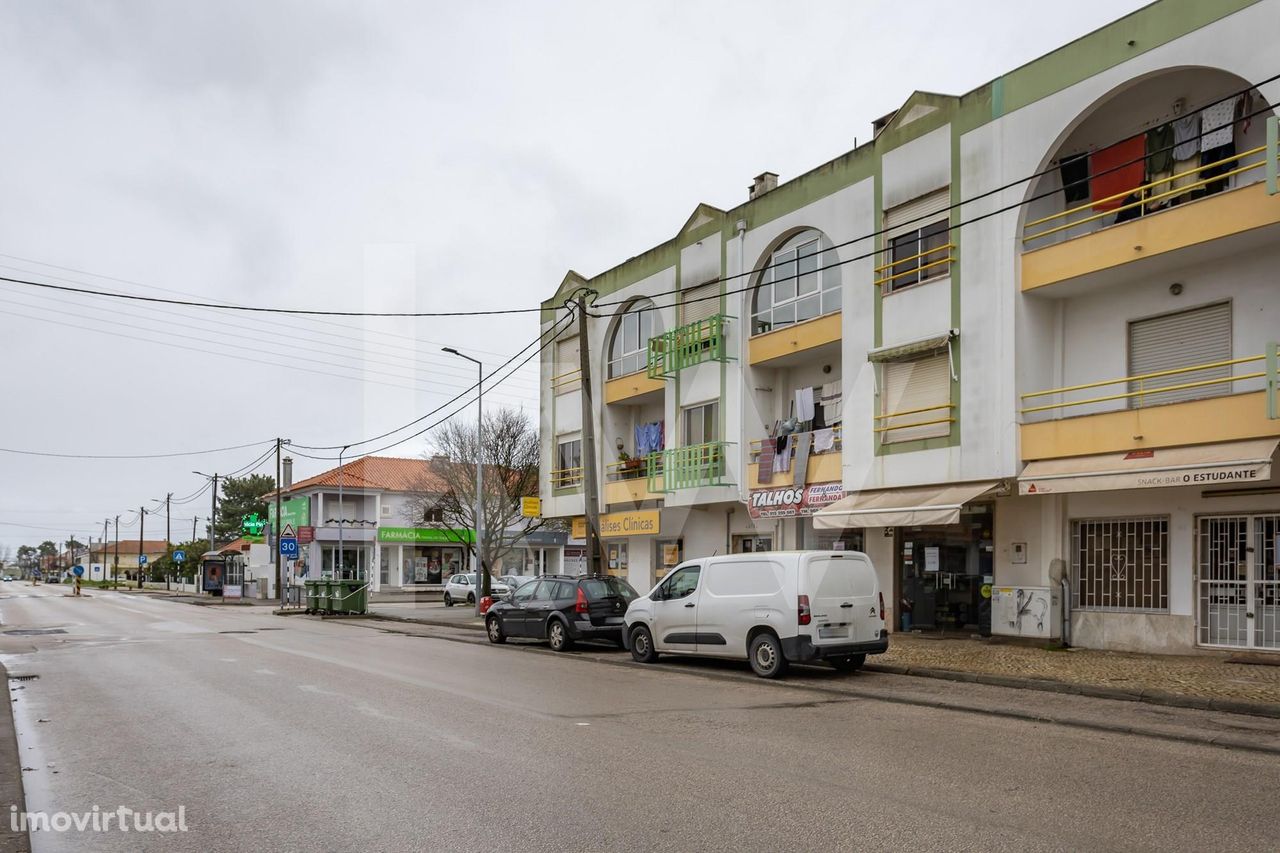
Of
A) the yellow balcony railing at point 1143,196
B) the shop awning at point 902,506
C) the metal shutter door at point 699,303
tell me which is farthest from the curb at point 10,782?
the metal shutter door at point 699,303

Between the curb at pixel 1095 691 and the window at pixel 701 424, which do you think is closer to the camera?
the curb at pixel 1095 691

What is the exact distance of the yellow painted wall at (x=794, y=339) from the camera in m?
21.9

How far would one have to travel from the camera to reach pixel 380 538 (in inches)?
2379

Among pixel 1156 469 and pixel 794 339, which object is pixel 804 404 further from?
pixel 1156 469

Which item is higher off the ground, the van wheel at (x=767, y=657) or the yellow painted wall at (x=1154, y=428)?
the yellow painted wall at (x=1154, y=428)

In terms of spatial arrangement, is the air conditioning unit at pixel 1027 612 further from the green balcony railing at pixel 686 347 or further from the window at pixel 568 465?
the window at pixel 568 465

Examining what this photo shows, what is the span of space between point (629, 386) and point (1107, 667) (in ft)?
57.0

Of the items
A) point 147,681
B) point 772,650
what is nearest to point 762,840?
point 772,650

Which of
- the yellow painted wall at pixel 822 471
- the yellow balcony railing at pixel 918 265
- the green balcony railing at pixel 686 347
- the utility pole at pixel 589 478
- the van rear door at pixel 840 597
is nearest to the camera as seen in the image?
the van rear door at pixel 840 597

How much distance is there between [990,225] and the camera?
59.3 ft

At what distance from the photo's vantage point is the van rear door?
1366 centimetres

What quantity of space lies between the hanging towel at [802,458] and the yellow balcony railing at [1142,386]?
5726mm

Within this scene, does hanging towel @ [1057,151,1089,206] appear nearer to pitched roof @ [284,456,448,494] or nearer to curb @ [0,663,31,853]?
curb @ [0,663,31,853]

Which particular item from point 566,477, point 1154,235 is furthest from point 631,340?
point 1154,235
